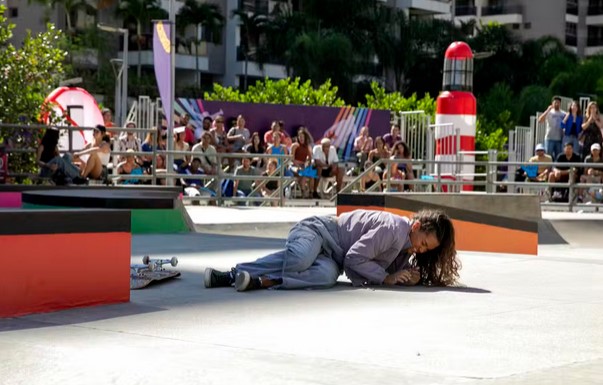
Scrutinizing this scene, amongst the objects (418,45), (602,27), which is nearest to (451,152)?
(418,45)

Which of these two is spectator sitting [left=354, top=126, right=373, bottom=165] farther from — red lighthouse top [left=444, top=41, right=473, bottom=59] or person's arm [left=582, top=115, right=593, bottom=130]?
red lighthouse top [left=444, top=41, right=473, bottom=59]

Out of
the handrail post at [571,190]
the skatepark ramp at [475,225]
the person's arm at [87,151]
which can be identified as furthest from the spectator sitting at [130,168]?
the handrail post at [571,190]

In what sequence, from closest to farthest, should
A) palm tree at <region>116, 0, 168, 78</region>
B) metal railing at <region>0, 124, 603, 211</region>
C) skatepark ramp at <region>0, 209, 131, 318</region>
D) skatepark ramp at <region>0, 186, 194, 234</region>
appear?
skatepark ramp at <region>0, 209, 131, 318</region>
skatepark ramp at <region>0, 186, 194, 234</region>
metal railing at <region>0, 124, 603, 211</region>
palm tree at <region>116, 0, 168, 78</region>

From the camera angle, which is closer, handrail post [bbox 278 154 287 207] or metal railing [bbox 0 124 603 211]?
metal railing [bbox 0 124 603 211]

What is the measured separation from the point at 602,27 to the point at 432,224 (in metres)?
94.8

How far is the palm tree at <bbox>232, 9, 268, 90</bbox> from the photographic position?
249 feet

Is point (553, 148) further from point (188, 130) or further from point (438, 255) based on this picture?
point (438, 255)

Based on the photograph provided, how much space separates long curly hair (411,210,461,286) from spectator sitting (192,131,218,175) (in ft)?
45.9

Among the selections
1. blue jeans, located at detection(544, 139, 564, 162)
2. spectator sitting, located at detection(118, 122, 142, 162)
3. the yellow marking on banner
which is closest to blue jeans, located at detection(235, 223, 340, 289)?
spectator sitting, located at detection(118, 122, 142, 162)

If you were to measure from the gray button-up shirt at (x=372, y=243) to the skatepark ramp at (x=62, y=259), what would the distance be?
1795mm

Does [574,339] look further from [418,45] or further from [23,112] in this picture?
[418,45]

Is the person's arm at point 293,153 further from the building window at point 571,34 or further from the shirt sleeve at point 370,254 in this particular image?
the building window at point 571,34

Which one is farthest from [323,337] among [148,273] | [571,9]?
[571,9]

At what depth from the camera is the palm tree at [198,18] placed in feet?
237
